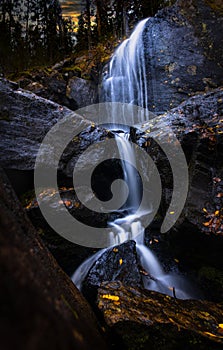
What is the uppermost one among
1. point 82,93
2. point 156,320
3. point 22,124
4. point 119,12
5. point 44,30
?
point 44,30

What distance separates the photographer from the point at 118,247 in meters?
4.48

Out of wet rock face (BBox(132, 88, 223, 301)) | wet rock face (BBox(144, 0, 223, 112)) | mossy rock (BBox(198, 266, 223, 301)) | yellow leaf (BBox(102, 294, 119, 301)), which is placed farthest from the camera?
wet rock face (BBox(144, 0, 223, 112))

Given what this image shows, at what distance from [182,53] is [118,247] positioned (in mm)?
10043

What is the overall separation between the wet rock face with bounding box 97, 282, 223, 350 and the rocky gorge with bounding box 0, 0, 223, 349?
13mm

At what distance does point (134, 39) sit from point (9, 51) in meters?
18.4

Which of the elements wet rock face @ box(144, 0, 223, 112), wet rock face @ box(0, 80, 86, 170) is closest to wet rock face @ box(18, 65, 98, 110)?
wet rock face @ box(144, 0, 223, 112)

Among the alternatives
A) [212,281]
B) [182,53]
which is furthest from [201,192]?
[182,53]

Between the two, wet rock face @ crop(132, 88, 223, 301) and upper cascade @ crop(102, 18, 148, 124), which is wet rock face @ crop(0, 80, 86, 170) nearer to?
wet rock face @ crop(132, 88, 223, 301)

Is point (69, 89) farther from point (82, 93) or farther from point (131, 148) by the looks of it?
point (131, 148)

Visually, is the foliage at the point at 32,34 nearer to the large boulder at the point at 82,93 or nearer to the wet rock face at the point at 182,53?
the large boulder at the point at 82,93

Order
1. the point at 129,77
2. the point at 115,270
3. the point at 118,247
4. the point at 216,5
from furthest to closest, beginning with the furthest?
1. the point at 129,77
2. the point at 216,5
3. the point at 118,247
4. the point at 115,270

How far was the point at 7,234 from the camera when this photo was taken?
76cm

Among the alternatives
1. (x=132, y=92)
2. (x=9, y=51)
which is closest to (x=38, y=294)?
(x=132, y=92)

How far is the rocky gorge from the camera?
0.69m
